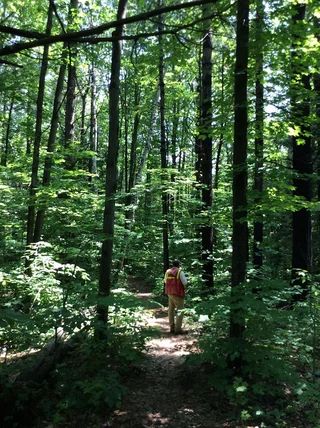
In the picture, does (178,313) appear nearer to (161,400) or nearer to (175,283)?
(175,283)

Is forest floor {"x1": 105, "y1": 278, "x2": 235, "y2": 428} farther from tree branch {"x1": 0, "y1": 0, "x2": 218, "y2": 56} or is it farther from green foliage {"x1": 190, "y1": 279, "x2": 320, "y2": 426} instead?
tree branch {"x1": 0, "y1": 0, "x2": 218, "y2": 56}

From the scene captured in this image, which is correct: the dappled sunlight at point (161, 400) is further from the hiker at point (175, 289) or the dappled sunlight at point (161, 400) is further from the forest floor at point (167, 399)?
the hiker at point (175, 289)

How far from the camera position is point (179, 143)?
30.5m

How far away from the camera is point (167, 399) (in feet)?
19.8

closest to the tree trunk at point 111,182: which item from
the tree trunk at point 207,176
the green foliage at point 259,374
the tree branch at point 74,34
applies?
the green foliage at point 259,374

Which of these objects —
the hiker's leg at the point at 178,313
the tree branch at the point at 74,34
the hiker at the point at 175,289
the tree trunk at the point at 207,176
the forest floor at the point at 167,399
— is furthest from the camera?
the tree trunk at the point at 207,176

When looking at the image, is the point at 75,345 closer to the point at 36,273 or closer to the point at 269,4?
the point at 36,273

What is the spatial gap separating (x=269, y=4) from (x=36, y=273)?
723 cm

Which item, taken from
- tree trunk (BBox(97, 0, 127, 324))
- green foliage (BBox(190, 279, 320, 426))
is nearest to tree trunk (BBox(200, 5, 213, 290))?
tree trunk (BBox(97, 0, 127, 324))

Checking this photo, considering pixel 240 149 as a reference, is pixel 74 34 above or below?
below

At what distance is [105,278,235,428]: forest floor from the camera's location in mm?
5414

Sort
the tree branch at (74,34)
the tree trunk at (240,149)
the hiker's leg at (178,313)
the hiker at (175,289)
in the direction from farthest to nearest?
the hiker at (175,289) < the hiker's leg at (178,313) < the tree trunk at (240,149) < the tree branch at (74,34)

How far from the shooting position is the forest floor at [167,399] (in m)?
5.41

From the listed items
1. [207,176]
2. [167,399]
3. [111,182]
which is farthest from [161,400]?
[207,176]
